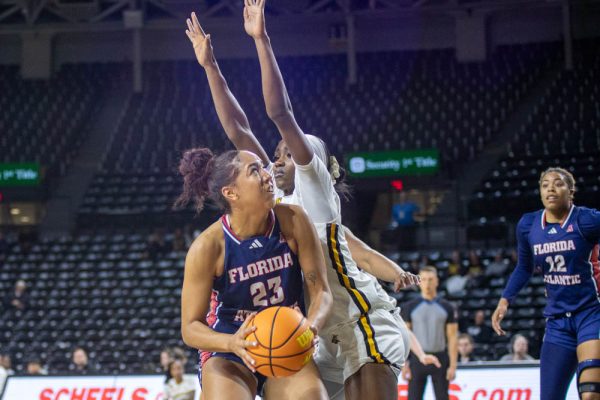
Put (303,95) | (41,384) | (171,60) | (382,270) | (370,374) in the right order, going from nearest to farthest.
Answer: (370,374), (382,270), (41,384), (303,95), (171,60)

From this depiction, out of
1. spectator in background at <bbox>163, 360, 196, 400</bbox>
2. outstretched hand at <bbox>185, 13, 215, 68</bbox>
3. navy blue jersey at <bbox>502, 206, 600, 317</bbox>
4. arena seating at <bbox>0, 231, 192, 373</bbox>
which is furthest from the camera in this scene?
arena seating at <bbox>0, 231, 192, 373</bbox>

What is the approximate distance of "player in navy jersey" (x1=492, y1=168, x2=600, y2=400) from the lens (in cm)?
551

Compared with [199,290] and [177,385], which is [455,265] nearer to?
[177,385]

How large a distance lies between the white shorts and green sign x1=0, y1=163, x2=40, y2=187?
17970 millimetres

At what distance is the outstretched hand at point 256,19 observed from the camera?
418cm

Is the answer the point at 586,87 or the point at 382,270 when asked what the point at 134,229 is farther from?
the point at 382,270

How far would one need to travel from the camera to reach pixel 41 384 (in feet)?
33.9

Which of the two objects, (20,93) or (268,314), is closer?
(268,314)

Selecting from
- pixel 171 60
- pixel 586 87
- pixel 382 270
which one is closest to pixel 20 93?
pixel 171 60

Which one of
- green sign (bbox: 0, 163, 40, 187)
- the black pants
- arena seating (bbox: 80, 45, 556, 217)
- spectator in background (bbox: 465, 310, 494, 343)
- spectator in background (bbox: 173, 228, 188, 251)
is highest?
arena seating (bbox: 80, 45, 556, 217)

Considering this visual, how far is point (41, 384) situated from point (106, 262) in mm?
7632

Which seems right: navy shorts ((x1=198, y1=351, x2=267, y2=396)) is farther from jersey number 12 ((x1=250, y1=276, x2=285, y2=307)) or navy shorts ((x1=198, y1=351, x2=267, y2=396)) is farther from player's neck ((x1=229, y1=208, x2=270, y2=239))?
player's neck ((x1=229, y1=208, x2=270, y2=239))

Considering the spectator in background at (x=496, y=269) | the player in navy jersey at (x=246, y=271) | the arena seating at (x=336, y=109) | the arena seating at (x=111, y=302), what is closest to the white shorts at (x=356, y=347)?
the player in navy jersey at (x=246, y=271)

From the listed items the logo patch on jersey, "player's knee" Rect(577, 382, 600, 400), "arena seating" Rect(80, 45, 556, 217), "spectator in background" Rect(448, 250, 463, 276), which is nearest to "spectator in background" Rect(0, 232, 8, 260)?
"arena seating" Rect(80, 45, 556, 217)
